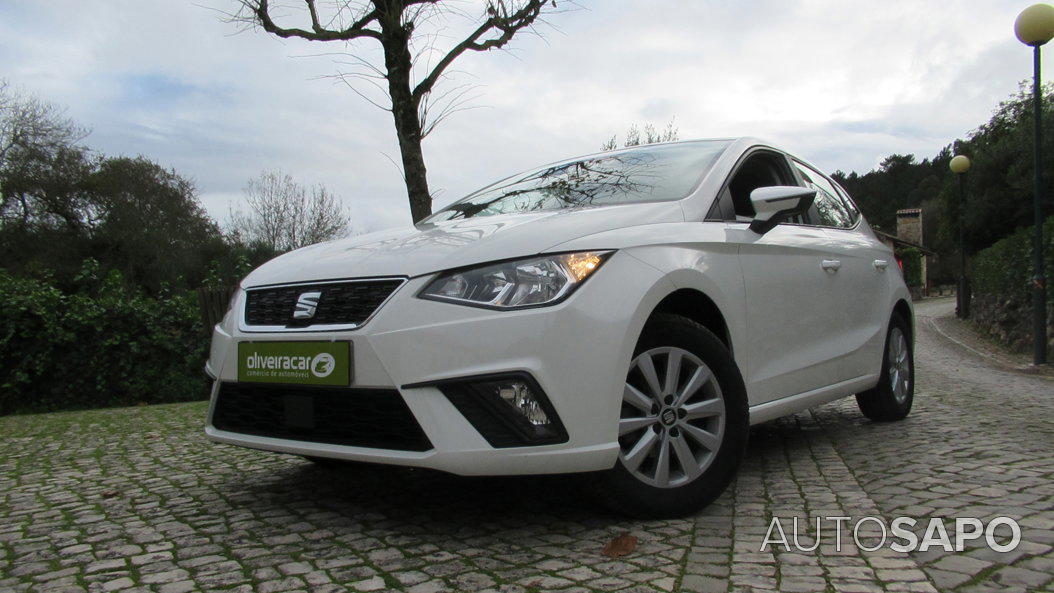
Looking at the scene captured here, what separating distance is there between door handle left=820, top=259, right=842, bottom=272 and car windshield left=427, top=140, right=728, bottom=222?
2.70 ft

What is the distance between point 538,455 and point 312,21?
301 inches

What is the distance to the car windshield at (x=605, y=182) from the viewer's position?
12.2 ft

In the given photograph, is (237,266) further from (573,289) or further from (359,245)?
(573,289)

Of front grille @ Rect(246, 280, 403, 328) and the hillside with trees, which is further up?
the hillside with trees

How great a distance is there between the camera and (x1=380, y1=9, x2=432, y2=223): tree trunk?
8617 mm

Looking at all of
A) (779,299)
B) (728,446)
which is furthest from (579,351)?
(779,299)

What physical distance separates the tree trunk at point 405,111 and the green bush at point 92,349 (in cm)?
312

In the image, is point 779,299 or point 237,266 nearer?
point 779,299

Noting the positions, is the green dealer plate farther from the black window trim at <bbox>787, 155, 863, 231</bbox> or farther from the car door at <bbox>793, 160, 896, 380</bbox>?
the black window trim at <bbox>787, 155, 863, 231</bbox>

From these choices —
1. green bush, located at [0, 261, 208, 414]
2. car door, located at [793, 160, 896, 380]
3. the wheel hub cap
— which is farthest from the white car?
green bush, located at [0, 261, 208, 414]

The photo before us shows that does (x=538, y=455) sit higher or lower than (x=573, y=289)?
lower

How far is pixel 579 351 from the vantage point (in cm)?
273

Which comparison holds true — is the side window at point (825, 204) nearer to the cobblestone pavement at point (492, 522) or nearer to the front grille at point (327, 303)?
the cobblestone pavement at point (492, 522)

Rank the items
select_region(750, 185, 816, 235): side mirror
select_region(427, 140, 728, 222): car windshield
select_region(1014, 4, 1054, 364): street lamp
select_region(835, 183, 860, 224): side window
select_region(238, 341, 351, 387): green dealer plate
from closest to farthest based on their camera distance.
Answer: select_region(238, 341, 351, 387): green dealer plate
select_region(750, 185, 816, 235): side mirror
select_region(427, 140, 728, 222): car windshield
select_region(835, 183, 860, 224): side window
select_region(1014, 4, 1054, 364): street lamp
